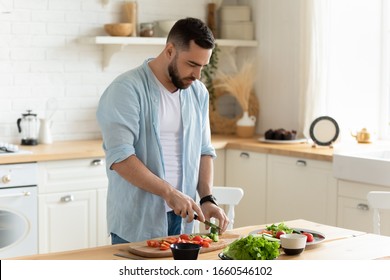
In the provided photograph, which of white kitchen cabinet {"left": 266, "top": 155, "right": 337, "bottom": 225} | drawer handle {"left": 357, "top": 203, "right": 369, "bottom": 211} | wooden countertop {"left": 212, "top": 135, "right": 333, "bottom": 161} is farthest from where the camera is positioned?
wooden countertop {"left": 212, "top": 135, "right": 333, "bottom": 161}

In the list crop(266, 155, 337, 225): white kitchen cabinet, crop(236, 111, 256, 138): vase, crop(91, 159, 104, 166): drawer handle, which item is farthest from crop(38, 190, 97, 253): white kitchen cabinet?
crop(236, 111, 256, 138): vase

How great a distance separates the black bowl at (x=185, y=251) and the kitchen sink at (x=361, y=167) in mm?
2033

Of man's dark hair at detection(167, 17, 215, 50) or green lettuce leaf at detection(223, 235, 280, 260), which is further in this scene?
man's dark hair at detection(167, 17, 215, 50)

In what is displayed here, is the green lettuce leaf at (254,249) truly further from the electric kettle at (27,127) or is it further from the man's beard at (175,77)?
the electric kettle at (27,127)

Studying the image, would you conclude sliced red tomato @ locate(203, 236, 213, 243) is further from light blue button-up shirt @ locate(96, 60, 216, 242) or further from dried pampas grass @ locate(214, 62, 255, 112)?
dried pampas grass @ locate(214, 62, 255, 112)

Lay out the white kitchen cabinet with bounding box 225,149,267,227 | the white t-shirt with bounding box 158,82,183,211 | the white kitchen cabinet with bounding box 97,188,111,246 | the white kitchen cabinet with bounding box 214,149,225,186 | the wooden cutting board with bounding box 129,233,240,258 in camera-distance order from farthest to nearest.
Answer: the white kitchen cabinet with bounding box 214,149,225,186
the white kitchen cabinet with bounding box 225,149,267,227
the white kitchen cabinet with bounding box 97,188,111,246
the white t-shirt with bounding box 158,82,183,211
the wooden cutting board with bounding box 129,233,240,258

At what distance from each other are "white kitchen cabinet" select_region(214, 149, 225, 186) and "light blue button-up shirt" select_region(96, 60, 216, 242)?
2.12 meters

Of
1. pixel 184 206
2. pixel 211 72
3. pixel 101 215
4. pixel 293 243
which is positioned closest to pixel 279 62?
pixel 211 72

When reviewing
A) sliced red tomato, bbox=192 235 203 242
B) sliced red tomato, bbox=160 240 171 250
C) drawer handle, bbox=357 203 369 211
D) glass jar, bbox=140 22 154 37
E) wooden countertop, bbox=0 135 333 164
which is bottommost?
drawer handle, bbox=357 203 369 211

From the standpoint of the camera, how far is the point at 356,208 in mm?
4238

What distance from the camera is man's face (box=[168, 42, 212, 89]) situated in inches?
114

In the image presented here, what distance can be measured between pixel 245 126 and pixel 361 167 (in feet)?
5.06

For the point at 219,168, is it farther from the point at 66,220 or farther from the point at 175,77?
the point at 175,77
